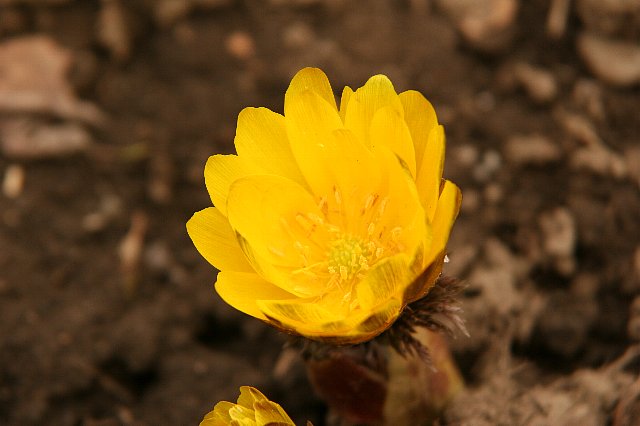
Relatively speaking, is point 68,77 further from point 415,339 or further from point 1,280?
point 415,339

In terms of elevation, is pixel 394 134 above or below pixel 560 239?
above

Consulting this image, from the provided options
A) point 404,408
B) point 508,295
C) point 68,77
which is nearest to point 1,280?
point 68,77

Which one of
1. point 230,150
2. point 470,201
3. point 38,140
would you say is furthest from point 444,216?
point 38,140

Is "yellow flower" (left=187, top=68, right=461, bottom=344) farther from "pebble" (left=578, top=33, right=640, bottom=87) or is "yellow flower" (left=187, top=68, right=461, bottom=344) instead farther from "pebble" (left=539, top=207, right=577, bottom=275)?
"pebble" (left=578, top=33, right=640, bottom=87)

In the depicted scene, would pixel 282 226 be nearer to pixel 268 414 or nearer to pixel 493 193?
pixel 268 414

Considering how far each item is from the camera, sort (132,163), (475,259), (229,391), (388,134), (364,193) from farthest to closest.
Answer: (132,163), (475,259), (229,391), (364,193), (388,134)

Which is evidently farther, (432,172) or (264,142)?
(264,142)
